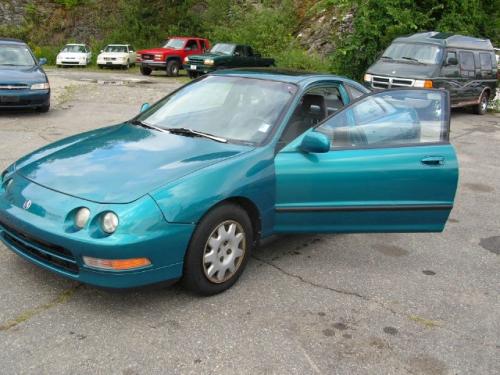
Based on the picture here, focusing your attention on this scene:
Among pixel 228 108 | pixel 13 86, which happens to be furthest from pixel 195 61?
pixel 228 108

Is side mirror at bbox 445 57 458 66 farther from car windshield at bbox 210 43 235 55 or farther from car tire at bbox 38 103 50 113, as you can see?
car windshield at bbox 210 43 235 55

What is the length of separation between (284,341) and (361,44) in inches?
643

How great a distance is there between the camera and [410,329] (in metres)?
3.46

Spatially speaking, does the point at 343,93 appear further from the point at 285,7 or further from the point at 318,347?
the point at 285,7

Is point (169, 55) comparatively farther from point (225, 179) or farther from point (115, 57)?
point (225, 179)

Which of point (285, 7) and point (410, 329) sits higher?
point (285, 7)

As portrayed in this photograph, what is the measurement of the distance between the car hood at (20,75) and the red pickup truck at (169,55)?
13.9 m

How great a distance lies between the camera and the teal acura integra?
10.7 ft

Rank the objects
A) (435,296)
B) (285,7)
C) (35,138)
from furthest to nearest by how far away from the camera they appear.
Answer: (285,7) < (35,138) < (435,296)

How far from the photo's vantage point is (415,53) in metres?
13.9

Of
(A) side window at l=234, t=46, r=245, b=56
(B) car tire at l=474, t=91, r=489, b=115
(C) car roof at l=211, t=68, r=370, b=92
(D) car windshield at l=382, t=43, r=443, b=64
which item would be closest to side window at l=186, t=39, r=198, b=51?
(A) side window at l=234, t=46, r=245, b=56

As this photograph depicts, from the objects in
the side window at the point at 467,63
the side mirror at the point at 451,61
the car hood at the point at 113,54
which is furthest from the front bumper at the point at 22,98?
the car hood at the point at 113,54

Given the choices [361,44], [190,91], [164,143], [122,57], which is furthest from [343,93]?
[122,57]

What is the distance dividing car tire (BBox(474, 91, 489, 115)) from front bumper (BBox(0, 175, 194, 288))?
1408 centimetres
